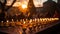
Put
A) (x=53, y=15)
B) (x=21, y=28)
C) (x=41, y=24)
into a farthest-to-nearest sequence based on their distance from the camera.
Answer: (x=53, y=15) < (x=41, y=24) < (x=21, y=28)

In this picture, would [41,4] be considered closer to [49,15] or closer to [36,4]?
[36,4]

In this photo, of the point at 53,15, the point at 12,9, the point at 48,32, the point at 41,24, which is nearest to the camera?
the point at 41,24

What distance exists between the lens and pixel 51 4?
3928 mm

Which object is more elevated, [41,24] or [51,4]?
[51,4]

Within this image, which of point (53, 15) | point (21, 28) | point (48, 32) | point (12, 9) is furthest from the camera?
point (12, 9)

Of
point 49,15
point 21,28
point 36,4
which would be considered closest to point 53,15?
point 49,15

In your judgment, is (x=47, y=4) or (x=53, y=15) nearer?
(x=53, y=15)

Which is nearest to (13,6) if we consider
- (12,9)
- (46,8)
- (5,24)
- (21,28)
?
(12,9)

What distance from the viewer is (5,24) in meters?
2.78

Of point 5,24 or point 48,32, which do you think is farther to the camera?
point 48,32

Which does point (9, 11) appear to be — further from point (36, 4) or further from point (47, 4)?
point (47, 4)

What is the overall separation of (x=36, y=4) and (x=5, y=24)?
1493 millimetres

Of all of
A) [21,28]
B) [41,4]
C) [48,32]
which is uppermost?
[41,4]

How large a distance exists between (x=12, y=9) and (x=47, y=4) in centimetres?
91
